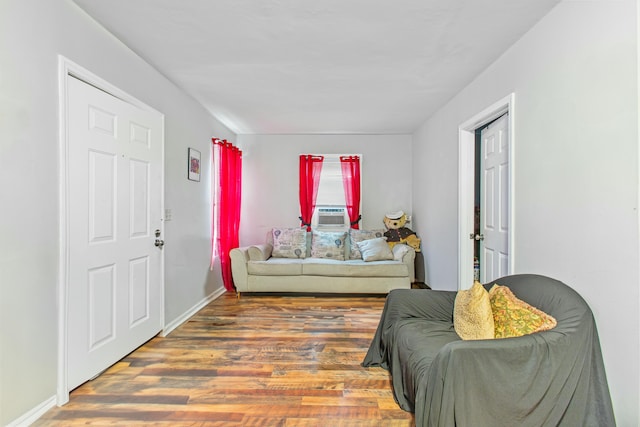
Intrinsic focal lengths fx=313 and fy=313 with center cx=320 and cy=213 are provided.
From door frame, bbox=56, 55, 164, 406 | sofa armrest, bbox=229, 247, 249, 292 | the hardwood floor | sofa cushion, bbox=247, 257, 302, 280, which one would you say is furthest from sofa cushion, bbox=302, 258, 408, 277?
door frame, bbox=56, 55, 164, 406

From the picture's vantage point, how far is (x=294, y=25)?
2.01 meters

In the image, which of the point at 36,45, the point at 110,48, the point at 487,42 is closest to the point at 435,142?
the point at 487,42

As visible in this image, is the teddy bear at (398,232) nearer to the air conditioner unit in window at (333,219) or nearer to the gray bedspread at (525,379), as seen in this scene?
the air conditioner unit in window at (333,219)

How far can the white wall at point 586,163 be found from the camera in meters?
1.42

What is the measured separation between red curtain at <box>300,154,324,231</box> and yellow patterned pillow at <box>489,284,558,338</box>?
3420 millimetres

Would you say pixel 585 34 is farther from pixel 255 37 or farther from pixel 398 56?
pixel 255 37

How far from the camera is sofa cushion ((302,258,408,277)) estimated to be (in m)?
4.07

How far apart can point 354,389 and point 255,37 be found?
2.44 meters

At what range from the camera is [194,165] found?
3.46 m

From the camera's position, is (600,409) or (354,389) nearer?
(600,409)

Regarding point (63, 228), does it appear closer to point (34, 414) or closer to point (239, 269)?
point (34, 414)

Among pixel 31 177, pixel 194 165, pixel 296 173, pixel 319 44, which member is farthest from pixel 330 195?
pixel 31 177

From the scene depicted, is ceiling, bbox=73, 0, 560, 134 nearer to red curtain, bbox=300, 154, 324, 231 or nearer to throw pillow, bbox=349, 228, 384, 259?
red curtain, bbox=300, 154, 324, 231

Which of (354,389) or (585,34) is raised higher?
(585,34)
